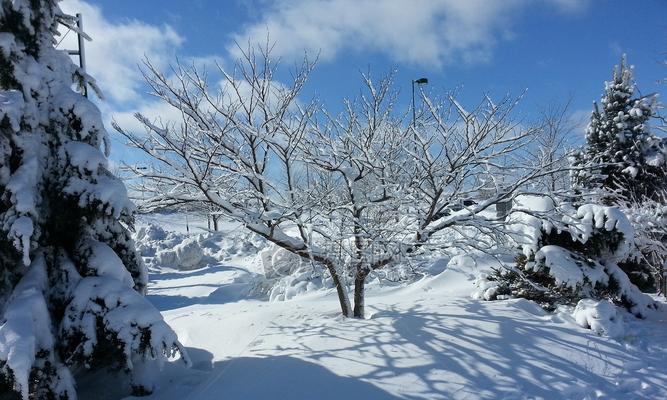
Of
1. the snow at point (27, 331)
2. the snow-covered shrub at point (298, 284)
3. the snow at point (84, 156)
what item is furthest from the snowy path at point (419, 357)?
the snow-covered shrub at point (298, 284)

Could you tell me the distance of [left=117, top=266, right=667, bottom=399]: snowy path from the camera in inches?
162

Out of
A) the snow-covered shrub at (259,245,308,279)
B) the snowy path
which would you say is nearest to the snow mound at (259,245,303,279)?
the snow-covered shrub at (259,245,308,279)

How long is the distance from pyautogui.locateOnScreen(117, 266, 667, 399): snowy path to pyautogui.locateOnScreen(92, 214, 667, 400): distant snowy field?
1 centimetres

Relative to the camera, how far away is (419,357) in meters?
4.69

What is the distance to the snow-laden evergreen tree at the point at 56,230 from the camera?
3504 mm

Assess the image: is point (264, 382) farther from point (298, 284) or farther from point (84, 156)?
point (298, 284)

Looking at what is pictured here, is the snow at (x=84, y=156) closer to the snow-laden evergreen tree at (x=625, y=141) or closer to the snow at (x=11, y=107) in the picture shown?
the snow at (x=11, y=107)

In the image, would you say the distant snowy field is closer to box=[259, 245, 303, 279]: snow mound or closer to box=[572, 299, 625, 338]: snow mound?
box=[572, 299, 625, 338]: snow mound

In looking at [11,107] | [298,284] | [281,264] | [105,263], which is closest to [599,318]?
[105,263]

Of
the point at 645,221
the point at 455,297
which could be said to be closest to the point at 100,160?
the point at 455,297

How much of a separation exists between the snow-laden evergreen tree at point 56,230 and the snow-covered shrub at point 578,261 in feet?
18.1

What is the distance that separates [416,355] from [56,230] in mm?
4218

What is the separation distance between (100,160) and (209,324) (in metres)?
3.87

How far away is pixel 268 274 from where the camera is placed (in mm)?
13078
